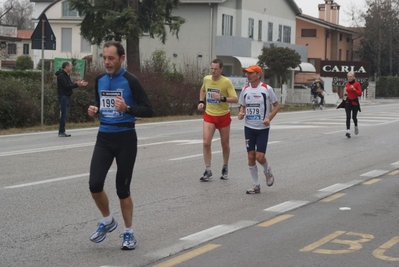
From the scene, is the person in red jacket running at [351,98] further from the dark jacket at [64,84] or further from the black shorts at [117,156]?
the black shorts at [117,156]

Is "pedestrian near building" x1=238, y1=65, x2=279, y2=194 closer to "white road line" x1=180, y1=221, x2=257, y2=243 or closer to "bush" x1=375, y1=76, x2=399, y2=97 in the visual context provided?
"white road line" x1=180, y1=221, x2=257, y2=243

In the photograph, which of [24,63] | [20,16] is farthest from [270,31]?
[20,16]

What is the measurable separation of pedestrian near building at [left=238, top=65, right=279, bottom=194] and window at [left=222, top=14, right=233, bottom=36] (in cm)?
4082

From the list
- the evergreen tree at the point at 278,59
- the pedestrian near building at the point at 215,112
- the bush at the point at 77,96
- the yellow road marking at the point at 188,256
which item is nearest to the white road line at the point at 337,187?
the pedestrian near building at the point at 215,112

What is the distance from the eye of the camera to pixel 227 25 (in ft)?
171

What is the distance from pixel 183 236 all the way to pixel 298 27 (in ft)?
220

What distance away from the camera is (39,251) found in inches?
284

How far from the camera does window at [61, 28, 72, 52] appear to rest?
6506 cm

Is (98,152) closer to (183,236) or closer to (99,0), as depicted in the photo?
(183,236)

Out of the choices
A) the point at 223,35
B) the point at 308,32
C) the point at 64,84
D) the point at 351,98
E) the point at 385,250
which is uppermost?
the point at 308,32

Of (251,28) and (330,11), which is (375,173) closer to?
(251,28)

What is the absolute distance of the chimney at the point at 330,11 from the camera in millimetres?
82637

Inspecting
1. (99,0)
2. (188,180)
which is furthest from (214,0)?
(188,180)

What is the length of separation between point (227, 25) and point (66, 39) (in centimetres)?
1867
